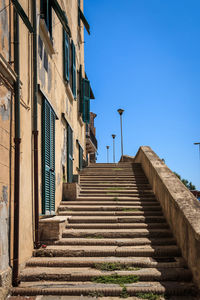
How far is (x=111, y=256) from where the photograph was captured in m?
6.65

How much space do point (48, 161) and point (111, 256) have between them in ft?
8.29

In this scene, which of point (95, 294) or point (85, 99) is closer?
point (95, 294)

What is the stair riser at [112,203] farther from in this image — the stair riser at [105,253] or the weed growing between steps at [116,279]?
the weed growing between steps at [116,279]

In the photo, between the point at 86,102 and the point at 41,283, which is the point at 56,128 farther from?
the point at 86,102

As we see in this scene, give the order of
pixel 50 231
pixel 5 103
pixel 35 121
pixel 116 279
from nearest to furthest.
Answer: pixel 5 103 → pixel 116 279 → pixel 35 121 → pixel 50 231

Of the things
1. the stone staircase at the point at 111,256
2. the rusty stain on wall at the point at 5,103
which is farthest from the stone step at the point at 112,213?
the rusty stain on wall at the point at 5,103

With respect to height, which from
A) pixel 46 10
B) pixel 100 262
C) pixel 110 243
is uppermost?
pixel 46 10

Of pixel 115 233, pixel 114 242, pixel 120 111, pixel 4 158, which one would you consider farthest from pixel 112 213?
pixel 120 111

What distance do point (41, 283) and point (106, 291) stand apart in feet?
3.46

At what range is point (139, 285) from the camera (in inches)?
215

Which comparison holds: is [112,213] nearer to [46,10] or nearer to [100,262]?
[100,262]

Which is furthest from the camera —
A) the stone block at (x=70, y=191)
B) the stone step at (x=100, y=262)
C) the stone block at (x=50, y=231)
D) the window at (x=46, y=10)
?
the stone block at (x=70, y=191)

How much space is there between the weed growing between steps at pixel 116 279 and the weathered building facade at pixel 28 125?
4.24 feet

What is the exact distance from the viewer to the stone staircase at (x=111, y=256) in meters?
5.36
